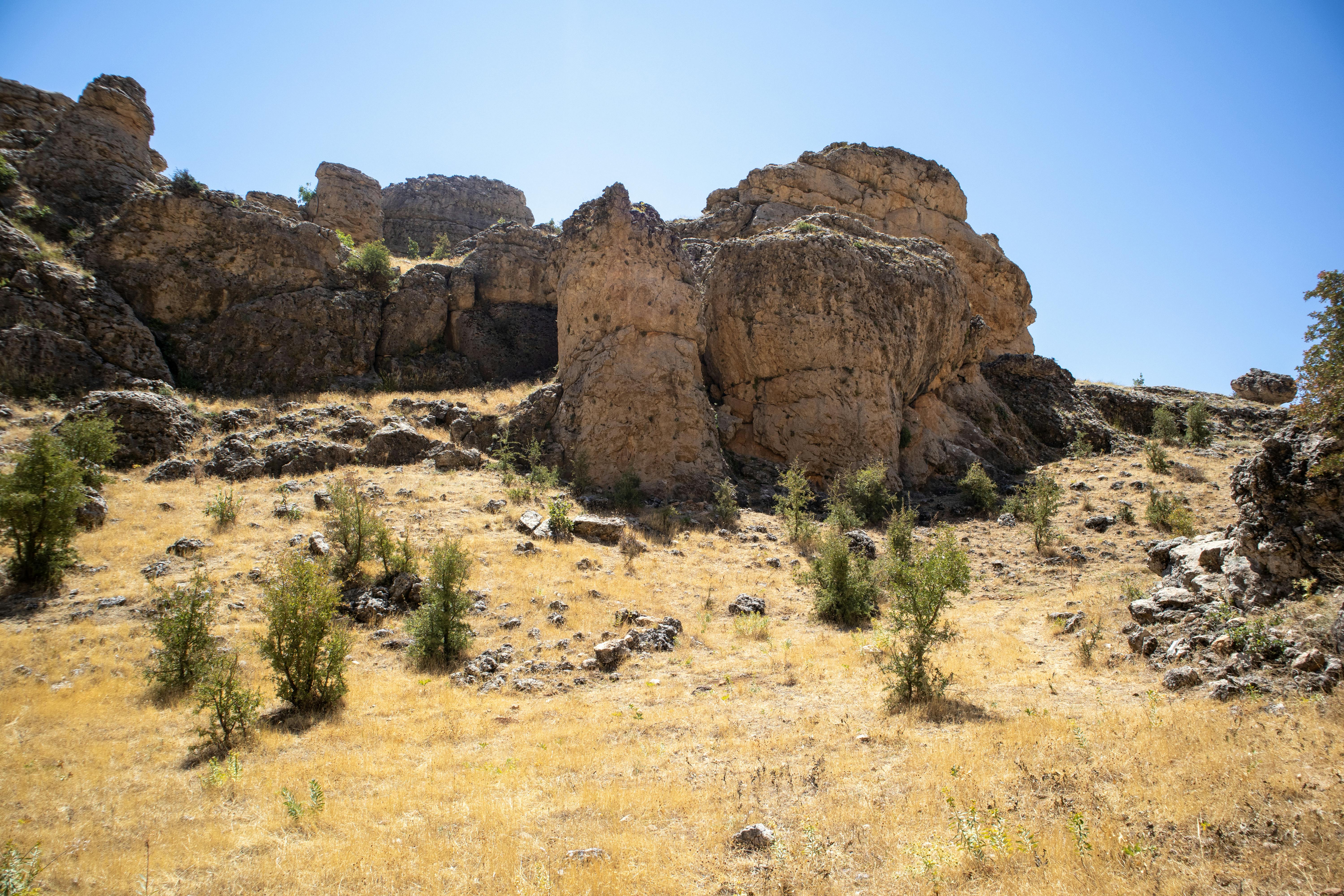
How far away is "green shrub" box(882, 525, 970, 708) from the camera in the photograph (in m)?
8.20

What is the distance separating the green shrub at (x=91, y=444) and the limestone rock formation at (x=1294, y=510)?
19465 millimetres

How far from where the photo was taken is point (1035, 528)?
16109 mm

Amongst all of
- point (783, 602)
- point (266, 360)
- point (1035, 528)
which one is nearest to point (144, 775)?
point (783, 602)

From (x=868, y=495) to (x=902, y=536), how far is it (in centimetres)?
374

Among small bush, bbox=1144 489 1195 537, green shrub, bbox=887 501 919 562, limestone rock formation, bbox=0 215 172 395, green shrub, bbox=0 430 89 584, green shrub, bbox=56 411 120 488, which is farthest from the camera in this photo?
limestone rock formation, bbox=0 215 172 395

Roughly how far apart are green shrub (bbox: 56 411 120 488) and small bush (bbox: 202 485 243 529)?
2132mm

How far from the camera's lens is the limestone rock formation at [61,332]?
1695cm

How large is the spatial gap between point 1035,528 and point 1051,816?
12.4 metres

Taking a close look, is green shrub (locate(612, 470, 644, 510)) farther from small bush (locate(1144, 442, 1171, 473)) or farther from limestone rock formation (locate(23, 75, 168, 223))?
limestone rock formation (locate(23, 75, 168, 223))

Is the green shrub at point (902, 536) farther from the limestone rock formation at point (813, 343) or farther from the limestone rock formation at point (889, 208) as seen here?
the limestone rock formation at point (889, 208)

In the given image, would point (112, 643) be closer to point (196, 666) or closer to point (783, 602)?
point (196, 666)

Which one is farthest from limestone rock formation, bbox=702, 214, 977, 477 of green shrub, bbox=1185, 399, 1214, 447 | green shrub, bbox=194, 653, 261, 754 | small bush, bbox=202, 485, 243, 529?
green shrub, bbox=194, 653, 261, 754

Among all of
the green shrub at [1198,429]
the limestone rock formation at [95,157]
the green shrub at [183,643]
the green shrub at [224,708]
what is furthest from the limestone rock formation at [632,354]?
the green shrub at [1198,429]

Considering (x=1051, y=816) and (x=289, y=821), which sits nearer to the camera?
(x=1051, y=816)
